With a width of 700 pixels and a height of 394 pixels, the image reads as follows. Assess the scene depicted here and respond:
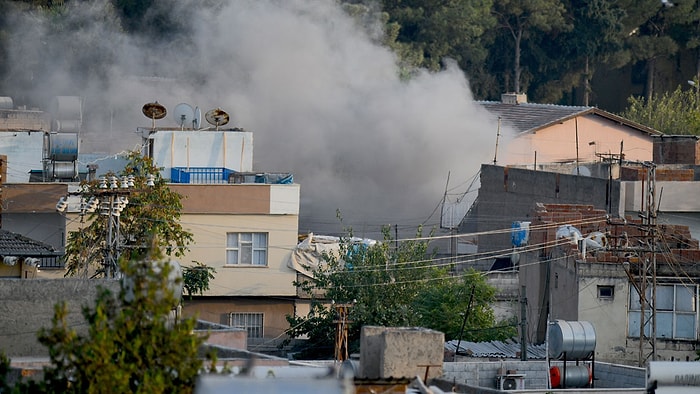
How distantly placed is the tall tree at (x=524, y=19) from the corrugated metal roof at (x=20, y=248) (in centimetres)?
3978

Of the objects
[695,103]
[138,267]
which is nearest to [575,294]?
[138,267]

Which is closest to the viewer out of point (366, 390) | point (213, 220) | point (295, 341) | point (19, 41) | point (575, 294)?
point (366, 390)

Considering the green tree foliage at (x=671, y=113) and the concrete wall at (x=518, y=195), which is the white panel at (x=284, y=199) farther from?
the green tree foliage at (x=671, y=113)

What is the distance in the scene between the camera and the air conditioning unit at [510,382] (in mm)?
18250

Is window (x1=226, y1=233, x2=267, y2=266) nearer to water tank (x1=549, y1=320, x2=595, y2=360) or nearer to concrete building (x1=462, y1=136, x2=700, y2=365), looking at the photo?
concrete building (x1=462, y1=136, x2=700, y2=365)

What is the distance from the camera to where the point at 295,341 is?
3106cm

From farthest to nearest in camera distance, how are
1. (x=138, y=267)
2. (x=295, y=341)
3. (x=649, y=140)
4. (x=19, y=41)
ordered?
(x=19, y=41) < (x=649, y=140) < (x=295, y=341) < (x=138, y=267)

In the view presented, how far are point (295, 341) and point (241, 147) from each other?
6.45m

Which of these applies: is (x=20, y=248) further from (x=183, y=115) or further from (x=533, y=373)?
(x=183, y=115)

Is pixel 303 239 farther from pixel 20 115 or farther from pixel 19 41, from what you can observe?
pixel 19 41

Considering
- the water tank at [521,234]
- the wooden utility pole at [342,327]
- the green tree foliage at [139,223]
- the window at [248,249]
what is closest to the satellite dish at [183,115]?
the window at [248,249]

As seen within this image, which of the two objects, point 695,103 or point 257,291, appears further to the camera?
point 695,103

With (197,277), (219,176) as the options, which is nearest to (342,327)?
(197,277)

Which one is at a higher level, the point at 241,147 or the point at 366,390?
the point at 241,147
